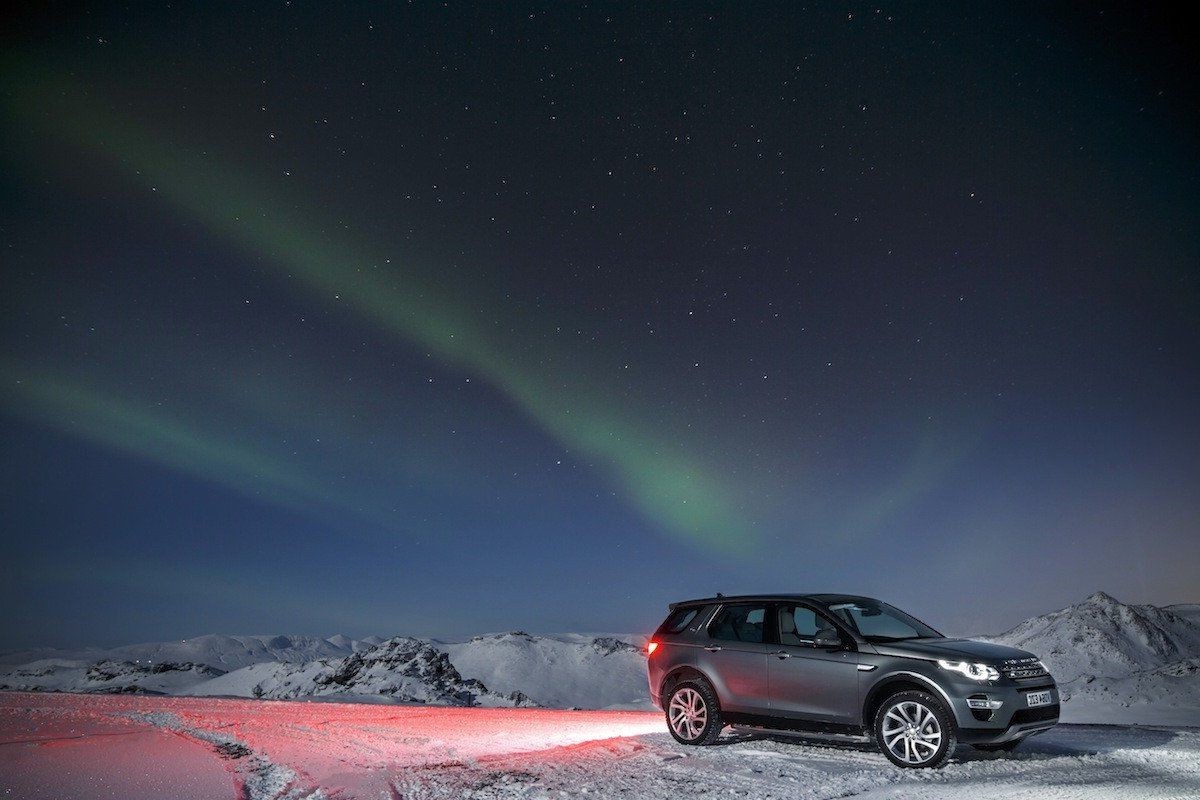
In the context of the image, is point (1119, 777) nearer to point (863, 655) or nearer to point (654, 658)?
point (863, 655)

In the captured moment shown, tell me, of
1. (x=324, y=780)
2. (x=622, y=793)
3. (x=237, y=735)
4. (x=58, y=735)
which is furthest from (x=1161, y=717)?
(x=58, y=735)

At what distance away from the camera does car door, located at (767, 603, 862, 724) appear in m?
8.20

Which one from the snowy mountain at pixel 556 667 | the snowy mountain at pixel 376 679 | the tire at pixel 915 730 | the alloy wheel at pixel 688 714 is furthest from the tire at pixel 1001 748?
the snowy mountain at pixel 556 667

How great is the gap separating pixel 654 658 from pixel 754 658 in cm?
171

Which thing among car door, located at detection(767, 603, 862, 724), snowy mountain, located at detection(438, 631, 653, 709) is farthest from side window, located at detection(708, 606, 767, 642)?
snowy mountain, located at detection(438, 631, 653, 709)

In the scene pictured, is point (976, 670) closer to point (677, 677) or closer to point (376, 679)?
point (677, 677)

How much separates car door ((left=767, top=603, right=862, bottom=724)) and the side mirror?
0.04 m

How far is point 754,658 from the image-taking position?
9008mm

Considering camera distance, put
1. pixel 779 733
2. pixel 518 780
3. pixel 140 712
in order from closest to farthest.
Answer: pixel 518 780 < pixel 779 733 < pixel 140 712

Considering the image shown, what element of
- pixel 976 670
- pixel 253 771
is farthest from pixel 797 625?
pixel 253 771

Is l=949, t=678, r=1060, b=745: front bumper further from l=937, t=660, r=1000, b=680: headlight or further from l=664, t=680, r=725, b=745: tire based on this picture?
l=664, t=680, r=725, b=745: tire

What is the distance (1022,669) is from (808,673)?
216cm

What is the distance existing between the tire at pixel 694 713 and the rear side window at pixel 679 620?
0.80m

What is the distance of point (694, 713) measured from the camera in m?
9.45
